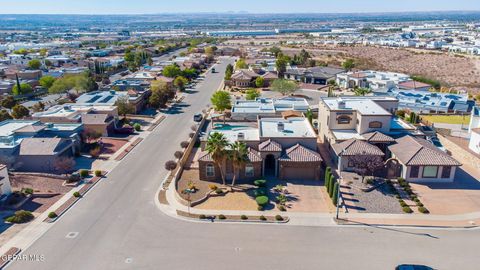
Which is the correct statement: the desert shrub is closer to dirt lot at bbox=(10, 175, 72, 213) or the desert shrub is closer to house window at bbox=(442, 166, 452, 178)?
dirt lot at bbox=(10, 175, 72, 213)

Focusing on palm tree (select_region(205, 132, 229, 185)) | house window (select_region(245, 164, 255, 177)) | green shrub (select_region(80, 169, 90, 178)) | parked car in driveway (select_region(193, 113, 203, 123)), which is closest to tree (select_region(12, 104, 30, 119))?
parked car in driveway (select_region(193, 113, 203, 123))

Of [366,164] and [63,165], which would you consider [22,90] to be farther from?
[366,164]

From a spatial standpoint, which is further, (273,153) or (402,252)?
(273,153)

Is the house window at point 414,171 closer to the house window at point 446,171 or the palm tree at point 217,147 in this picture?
the house window at point 446,171

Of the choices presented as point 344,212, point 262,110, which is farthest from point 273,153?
point 262,110

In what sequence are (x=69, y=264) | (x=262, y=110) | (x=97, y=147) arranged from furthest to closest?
(x=262, y=110), (x=97, y=147), (x=69, y=264)

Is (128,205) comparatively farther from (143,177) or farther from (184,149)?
(184,149)

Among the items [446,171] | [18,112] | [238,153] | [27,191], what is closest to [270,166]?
[238,153]

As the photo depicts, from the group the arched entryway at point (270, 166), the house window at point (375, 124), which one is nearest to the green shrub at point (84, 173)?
the arched entryway at point (270, 166)
